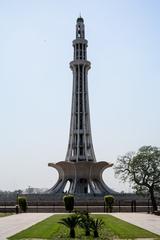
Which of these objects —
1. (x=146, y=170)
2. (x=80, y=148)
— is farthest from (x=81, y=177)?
(x=146, y=170)

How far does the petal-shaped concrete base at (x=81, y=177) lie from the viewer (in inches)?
2876

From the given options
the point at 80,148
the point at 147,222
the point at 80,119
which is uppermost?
the point at 80,119

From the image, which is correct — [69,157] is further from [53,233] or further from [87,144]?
[53,233]

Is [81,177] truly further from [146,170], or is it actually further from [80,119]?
[146,170]

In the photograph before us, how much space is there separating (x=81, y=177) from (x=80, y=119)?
10.0m

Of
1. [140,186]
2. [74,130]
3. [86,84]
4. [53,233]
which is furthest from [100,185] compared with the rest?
[53,233]

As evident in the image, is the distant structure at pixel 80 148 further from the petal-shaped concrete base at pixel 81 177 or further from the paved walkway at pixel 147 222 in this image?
the paved walkway at pixel 147 222

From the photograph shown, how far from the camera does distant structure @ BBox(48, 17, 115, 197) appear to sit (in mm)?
74188

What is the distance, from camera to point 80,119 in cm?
7638

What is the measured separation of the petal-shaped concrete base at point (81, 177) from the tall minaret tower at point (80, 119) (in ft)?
6.74

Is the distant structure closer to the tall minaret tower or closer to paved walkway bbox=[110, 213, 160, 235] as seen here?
the tall minaret tower

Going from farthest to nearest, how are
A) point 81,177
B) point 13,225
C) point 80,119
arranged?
point 80,119 < point 81,177 < point 13,225

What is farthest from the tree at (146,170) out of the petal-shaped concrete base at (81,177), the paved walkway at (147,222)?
the petal-shaped concrete base at (81,177)

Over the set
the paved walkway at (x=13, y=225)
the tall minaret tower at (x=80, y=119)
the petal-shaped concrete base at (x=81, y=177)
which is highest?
the tall minaret tower at (x=80, y=119)
